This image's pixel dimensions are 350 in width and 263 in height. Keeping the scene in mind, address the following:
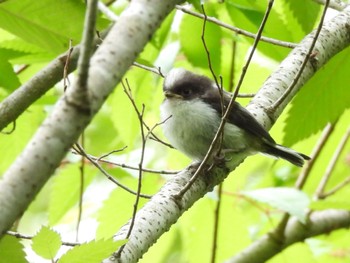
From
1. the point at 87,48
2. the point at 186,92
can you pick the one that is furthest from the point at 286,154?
the point at 87,48

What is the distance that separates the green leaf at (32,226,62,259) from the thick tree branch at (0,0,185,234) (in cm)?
36

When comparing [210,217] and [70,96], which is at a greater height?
[210,217]

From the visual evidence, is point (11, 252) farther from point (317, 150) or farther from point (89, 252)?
point (317, 150)

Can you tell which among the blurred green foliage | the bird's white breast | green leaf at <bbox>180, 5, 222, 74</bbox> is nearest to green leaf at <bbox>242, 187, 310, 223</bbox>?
the blurred green foliage

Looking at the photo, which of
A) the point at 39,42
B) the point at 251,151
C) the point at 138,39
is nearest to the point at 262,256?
the point at 251,151

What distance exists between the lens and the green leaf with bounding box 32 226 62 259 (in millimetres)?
1444

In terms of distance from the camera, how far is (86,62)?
111cm

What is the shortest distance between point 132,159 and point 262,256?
36.2 inches

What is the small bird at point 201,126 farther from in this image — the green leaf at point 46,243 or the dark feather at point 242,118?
the green leaf at point 46,243

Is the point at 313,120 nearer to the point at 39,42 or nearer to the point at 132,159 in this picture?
the point at 132,159

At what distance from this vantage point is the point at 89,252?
4.81 ft

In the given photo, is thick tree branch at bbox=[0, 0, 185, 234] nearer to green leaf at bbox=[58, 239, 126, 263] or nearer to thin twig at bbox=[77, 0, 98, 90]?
thin twig at bbox=[77, 0, 98, 90]

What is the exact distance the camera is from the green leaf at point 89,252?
1.46 m

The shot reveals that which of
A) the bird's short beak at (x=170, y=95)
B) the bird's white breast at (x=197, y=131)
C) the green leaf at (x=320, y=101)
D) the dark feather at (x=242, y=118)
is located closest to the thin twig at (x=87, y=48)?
the dark feather at (x=242, y=118)
